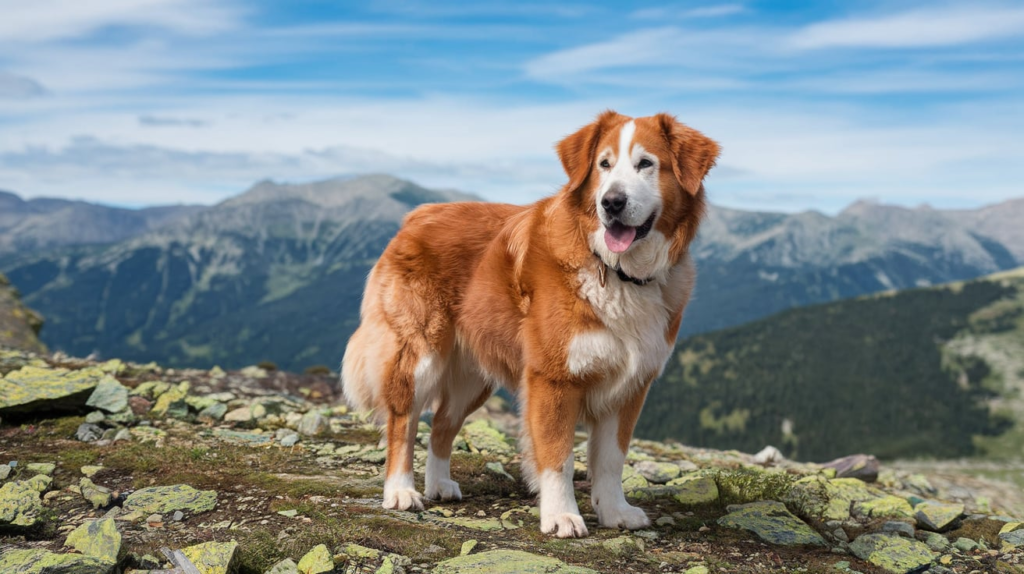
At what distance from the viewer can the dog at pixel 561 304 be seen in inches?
283

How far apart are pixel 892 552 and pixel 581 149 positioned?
17.7 feet

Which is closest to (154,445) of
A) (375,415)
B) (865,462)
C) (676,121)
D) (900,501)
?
(375,415)

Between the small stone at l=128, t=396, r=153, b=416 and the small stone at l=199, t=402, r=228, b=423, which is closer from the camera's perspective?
the small stone at l=128, t=396, r=153, b=416

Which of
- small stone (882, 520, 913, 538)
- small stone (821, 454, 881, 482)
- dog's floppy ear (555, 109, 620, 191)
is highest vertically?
dog's floppy ear (555, 109, 620, 191)

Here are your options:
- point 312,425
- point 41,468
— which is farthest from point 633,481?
point 41,468

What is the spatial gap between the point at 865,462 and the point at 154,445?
12.8 meters

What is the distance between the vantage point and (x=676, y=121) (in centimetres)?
736

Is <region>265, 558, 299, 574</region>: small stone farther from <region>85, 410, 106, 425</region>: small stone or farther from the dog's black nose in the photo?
<region>85, 410, 106, 425</region>: small stone

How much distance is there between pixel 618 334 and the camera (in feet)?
24.3

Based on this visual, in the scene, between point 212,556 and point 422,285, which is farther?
point 422,285

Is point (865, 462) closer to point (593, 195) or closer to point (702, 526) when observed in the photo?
point (702, 526)

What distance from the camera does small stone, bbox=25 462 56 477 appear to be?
932 centimetres

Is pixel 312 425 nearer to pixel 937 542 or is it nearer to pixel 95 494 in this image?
pixel 95 494

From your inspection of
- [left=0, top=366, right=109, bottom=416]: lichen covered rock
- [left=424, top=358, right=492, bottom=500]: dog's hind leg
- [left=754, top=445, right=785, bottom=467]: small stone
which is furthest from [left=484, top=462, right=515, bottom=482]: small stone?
[left=754, top=445, right=785, bottom=467]: small stone
